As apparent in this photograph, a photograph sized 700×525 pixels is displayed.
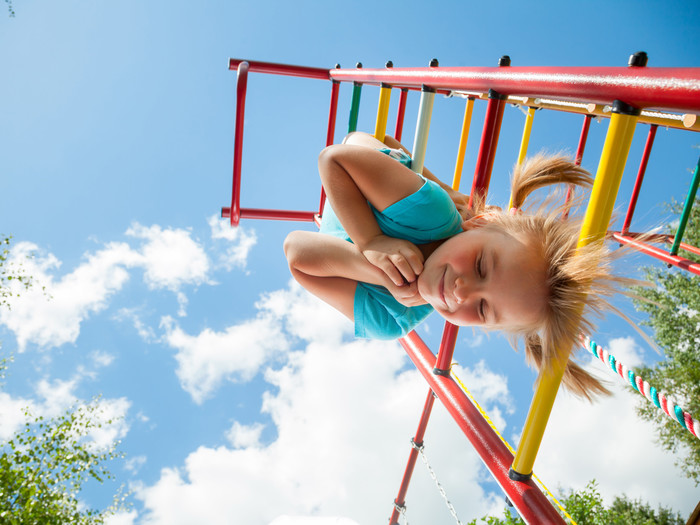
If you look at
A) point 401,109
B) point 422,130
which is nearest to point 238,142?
point 401,109

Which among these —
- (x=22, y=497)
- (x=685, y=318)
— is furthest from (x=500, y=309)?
(x=685, y=318)

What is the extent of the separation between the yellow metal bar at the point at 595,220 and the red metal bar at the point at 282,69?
1.81 metres

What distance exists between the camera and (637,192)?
2.97 metres

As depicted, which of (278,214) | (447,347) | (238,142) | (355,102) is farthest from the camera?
(278,214)

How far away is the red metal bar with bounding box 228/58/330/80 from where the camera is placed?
2258 mm

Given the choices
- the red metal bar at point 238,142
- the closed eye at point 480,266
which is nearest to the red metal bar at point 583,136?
the red metal bar at point 238,142

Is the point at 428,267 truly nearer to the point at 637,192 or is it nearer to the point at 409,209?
the point at 409,209

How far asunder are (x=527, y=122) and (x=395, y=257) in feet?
3.76

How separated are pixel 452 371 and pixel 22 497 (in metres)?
3.67

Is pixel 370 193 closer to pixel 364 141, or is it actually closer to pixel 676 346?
pixel 364 141

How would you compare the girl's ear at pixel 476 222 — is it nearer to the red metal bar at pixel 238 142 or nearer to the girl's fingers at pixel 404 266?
the girl's fingers at pixel 404 266

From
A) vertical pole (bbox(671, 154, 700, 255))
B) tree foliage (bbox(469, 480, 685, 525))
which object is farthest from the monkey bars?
tree foliage (bbox(469, 480, 685, 525))

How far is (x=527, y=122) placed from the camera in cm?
191

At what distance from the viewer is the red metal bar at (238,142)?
2.12 meters
